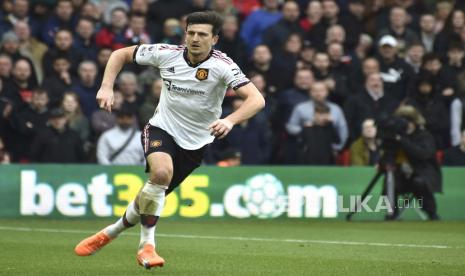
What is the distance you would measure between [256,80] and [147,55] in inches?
308

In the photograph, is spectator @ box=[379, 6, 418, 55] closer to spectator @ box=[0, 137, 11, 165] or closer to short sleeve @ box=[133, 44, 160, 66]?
spectator @ box=[0, 137, 11, 165]

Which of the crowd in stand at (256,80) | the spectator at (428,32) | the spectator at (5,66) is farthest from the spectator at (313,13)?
the spectator at (5,66)

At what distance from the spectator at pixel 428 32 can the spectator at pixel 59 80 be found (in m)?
6.51

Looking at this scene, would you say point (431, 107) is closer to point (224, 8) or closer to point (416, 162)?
point (416, 162)

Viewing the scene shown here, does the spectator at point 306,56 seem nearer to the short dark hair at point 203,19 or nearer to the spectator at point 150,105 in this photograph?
the spectator at point 150,105

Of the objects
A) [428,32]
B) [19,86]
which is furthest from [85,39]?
[428,32]

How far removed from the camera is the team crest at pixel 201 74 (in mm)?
10219

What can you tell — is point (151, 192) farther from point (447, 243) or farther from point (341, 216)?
point (341, 216)

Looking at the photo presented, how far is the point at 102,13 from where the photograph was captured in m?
20.4

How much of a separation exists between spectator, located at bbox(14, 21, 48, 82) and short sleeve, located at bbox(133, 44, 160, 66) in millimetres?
8297

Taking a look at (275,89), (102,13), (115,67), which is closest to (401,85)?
Answer: (275,89)

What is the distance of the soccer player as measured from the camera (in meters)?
10.0

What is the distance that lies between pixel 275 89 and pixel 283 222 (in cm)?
305

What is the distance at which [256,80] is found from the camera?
18250 millimetres
